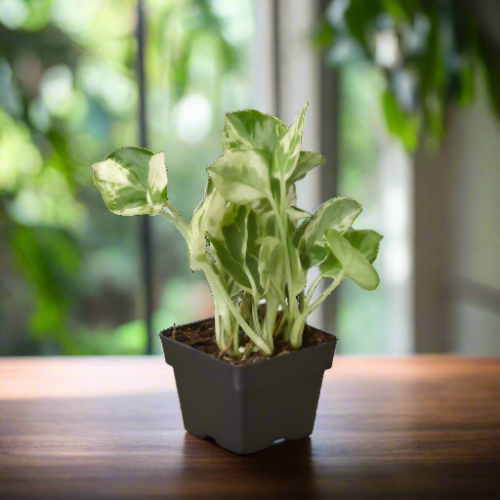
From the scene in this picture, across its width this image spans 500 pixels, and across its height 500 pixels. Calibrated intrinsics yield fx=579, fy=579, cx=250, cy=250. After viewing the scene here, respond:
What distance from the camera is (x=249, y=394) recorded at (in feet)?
1.73

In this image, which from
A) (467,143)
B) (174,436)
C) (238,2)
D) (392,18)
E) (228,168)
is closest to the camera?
(228,168)

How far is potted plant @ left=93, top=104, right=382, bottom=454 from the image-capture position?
1.69 feet

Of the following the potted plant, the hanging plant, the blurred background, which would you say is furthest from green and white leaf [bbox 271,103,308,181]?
the blurred background

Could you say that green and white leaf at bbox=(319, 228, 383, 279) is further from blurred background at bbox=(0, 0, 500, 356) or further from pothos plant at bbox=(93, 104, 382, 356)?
blurred background at bbox=(0, 0, 500, 356)

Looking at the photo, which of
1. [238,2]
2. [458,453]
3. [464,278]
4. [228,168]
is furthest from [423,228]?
[228,168]

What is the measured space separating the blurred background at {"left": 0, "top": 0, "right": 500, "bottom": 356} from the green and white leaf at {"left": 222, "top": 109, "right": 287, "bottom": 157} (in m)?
1.13

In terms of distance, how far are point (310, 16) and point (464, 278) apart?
0.91 meters

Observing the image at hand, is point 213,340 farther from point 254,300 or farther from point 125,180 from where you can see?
point 125,180

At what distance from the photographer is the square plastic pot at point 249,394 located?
0.53m

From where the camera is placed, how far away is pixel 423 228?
1.80 meters

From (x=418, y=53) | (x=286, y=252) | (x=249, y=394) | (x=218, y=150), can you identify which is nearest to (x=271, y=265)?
(x=286, y=252)

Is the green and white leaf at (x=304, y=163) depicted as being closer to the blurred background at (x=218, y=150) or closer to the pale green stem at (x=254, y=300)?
the pale green stem at (x=254, y=300)

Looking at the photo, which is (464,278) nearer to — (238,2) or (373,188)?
(373,188)

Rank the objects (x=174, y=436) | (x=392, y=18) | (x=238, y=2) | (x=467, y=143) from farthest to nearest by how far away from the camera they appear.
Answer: (x=238, y=2) < (x=467, y=143) < (x=392, y=18) < (x=174, y=436)
